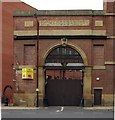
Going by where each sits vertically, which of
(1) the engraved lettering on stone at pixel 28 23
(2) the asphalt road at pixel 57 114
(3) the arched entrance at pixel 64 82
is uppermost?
(1) the engraved lettering on stone at pixel 28 23

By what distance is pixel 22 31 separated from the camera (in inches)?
1634

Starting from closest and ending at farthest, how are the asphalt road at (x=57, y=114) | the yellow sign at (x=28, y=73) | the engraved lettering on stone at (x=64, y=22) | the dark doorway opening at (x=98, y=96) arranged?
the asphalt road at (x=57, y=114) → the dark doorway opening at (x=98, y=96) → the yellow sign at (x=28, y=73) → the engraved lettering on stone at (x=64, y=22)

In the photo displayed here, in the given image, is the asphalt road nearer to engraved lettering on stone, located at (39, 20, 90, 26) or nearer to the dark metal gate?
the dark metal gate

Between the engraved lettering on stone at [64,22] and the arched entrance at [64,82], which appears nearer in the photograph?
the arched entrance at [64,82]

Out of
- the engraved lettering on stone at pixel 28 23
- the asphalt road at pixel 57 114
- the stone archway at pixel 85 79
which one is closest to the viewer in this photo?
the asphalt road at pixel 57 114

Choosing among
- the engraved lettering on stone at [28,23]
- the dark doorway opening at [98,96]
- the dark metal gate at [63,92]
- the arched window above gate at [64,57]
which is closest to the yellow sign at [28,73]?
the arched window above gate at [64,57]

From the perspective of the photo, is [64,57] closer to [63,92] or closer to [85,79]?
[85,79]

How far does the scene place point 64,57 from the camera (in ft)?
134

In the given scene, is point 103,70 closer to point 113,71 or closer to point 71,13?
point 113,71

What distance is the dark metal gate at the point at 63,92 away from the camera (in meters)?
41.5

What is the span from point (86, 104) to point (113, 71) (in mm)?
4645

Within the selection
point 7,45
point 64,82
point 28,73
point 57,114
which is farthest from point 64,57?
point 7,45

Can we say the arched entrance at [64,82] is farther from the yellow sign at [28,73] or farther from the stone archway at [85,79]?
the yellow sign at [28,73]

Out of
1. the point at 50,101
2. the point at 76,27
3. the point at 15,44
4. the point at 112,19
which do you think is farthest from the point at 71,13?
the point at 50,101
